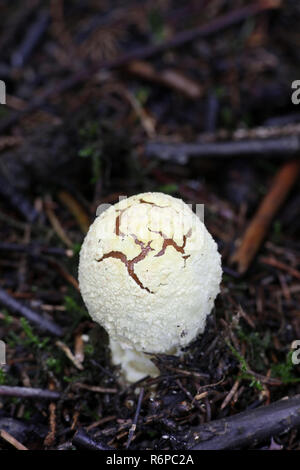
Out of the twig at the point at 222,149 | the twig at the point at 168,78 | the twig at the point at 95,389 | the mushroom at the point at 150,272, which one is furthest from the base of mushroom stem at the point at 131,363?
the twig at the point at 168,78

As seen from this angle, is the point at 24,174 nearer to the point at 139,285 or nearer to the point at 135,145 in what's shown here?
the point at 135,145

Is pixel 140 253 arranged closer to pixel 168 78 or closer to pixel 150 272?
pixel 150 272

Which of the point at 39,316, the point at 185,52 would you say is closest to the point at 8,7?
the point at 185,52

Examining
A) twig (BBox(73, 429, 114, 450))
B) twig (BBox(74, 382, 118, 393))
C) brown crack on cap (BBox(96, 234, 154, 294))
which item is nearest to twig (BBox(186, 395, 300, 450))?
twig (BBox(73, 429, 114, 450))

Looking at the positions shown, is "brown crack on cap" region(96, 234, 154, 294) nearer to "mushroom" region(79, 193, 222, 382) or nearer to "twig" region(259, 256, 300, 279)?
"mushroom" region(79, 193, 222, 382)

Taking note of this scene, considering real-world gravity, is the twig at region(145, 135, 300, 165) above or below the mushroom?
above

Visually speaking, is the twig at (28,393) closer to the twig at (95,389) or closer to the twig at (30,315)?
the twig at (95,389)
